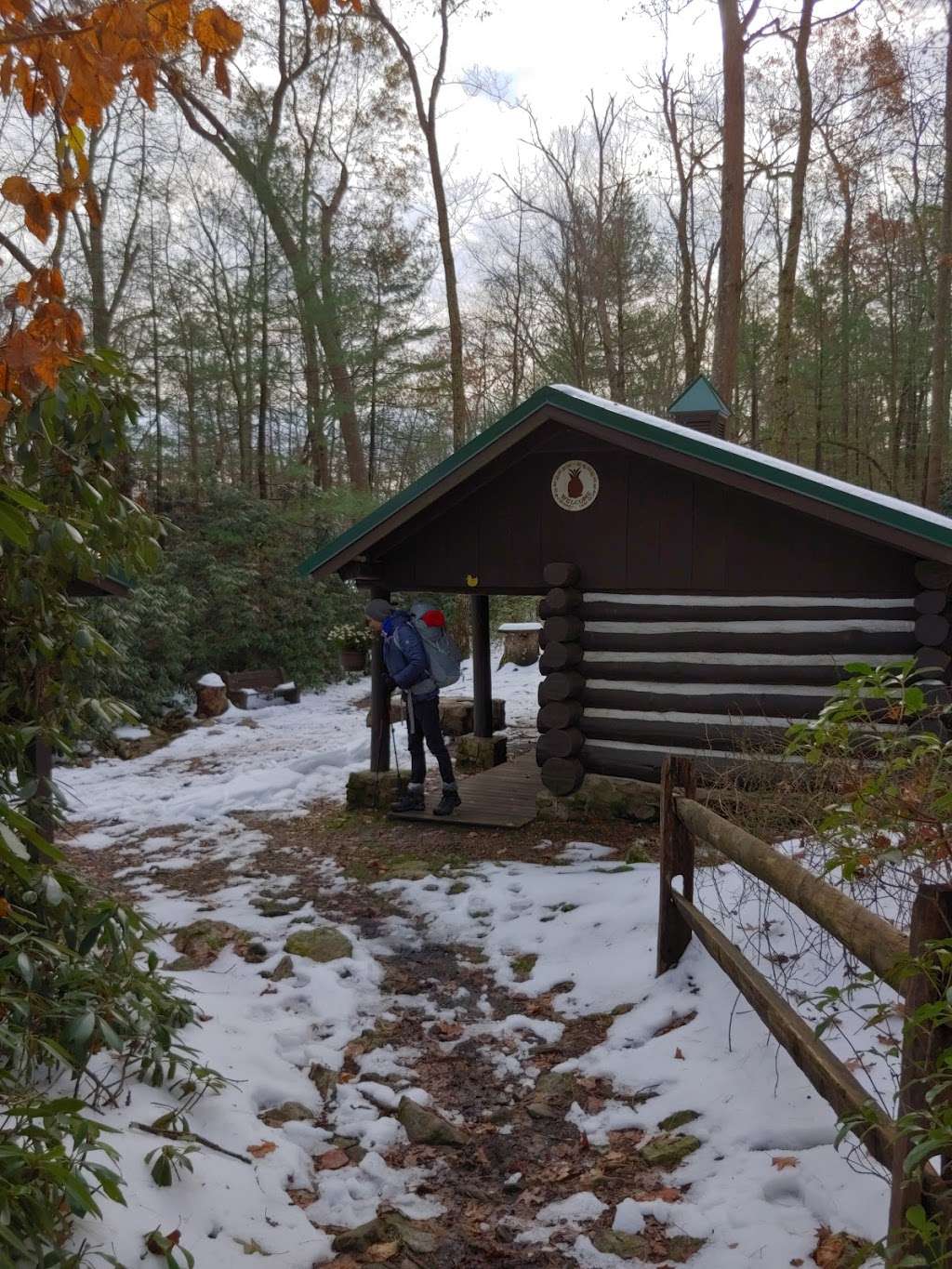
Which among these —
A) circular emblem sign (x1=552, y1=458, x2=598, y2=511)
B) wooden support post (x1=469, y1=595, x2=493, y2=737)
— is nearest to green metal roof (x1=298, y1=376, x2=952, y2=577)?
circular emblem sign (x1=552, y1=458, x2=598, y2=511)

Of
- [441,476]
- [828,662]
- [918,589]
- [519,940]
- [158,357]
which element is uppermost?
[158,357]

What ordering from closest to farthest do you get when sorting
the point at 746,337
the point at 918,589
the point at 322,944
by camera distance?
the point at 322,944, the point at 918,589, the point at 746,337

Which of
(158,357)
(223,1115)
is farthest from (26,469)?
(158,357)

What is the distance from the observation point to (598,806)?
8.89 metres

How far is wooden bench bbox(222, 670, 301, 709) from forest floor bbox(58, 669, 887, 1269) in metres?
8.70

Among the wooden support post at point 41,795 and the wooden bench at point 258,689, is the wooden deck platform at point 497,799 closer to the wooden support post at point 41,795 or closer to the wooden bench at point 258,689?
the wooden support post at point 41,795

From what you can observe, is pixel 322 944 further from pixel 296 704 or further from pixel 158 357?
pixel 158 357

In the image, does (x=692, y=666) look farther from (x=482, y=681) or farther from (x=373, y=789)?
(x=482, y=681)

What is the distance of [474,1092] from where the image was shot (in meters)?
4.52

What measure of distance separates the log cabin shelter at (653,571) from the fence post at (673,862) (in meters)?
2.41

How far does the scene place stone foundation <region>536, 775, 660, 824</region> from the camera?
866 centimetres

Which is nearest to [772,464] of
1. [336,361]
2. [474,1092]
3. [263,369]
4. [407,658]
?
[407,658]

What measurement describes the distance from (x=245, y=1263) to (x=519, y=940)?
3.39 m

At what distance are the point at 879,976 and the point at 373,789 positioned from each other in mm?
7595
